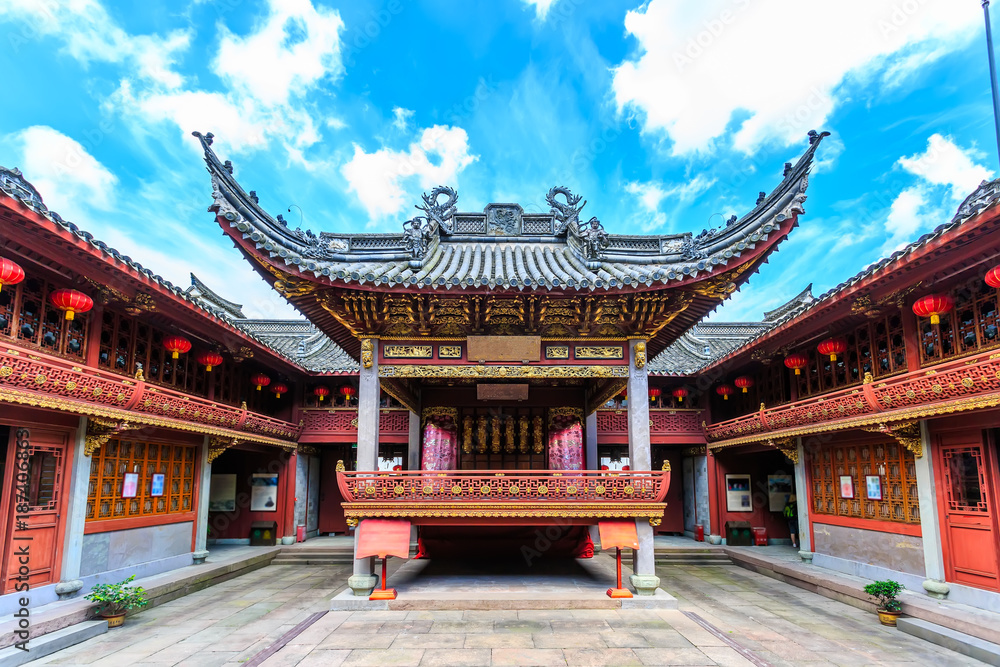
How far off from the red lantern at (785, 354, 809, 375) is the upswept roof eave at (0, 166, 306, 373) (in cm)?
1263

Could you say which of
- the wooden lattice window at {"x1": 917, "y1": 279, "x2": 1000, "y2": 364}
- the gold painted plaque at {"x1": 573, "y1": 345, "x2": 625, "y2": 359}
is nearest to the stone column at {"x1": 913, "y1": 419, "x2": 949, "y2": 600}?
the wooden lattice window at {"x1": 917, "y1": 279, "x2": 1000, "y2": 364}

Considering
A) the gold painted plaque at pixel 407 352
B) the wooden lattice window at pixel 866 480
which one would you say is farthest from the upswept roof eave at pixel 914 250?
the gold painted plaque at pixel 407 352

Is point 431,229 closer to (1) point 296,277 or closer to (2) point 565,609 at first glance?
(1) point 296,277

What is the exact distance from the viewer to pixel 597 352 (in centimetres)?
986

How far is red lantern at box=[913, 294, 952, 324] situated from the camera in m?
8.57

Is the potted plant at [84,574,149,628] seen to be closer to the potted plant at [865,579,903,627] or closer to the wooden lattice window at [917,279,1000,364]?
the potted plant at [865,579,903,627]

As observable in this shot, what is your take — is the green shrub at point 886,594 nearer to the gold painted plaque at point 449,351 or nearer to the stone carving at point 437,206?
the gold painted plaque at point 449,351

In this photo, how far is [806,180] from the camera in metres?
7.87

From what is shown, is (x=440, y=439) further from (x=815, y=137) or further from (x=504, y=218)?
(x=815, y=137)

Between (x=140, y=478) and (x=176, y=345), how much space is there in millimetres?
2808

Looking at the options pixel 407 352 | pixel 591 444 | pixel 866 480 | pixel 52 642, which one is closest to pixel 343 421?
pixel 591 444

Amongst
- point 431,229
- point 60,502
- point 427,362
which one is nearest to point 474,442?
point 427,362

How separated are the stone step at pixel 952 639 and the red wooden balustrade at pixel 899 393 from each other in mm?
3148

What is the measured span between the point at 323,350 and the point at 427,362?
10.5 metres
